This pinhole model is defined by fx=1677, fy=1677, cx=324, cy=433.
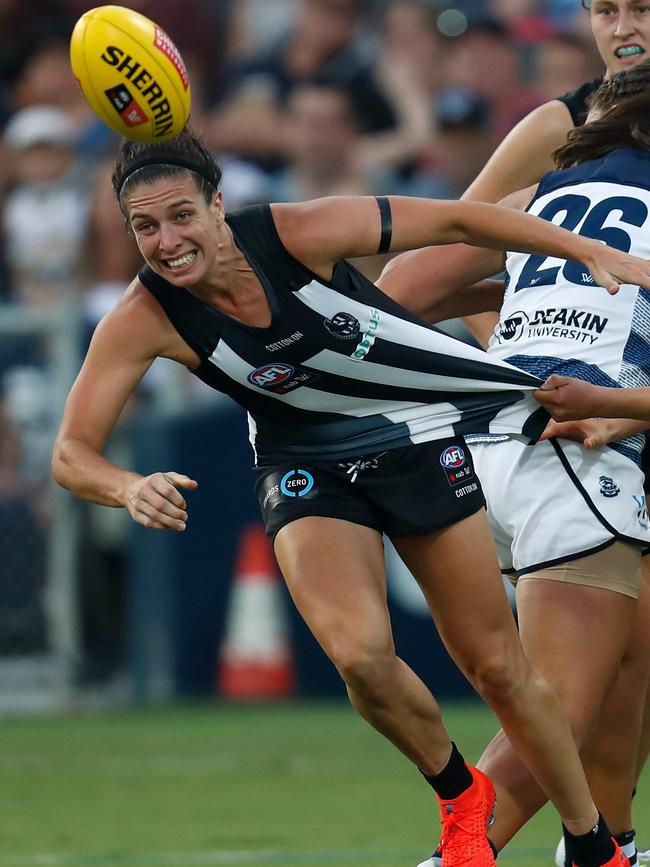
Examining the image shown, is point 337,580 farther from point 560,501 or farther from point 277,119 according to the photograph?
point 277,119

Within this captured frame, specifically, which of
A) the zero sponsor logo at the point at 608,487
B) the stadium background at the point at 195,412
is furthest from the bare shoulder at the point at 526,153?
the stadium background at the point at 195,412

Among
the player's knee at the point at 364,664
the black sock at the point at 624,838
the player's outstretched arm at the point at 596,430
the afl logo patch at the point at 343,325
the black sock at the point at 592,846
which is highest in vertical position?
the afl logo patch at the point at 343,325

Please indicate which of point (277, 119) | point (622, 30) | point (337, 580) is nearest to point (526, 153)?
point (622, 30)

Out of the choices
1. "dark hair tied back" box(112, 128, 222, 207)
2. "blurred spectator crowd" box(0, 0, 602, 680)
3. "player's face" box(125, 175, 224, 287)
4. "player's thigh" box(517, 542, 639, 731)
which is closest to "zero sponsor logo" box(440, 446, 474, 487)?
"player's thigh" box(517, 542, 639, 731)

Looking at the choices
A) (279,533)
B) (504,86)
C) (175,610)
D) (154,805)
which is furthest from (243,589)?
(279,533)

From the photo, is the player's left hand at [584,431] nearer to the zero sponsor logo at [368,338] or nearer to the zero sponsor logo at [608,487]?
the zero sponsor logo at [608,487]

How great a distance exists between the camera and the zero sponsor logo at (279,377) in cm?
458

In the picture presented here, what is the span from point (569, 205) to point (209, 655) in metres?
5.96

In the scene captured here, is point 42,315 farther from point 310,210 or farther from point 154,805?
point 310,210

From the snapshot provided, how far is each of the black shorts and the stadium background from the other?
2626 millimetres

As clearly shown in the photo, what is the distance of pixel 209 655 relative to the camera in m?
10.2

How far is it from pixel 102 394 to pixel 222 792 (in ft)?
10.9

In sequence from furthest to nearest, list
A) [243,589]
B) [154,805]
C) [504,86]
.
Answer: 1. [504,86]
2. [243,589]
3. [154,805]

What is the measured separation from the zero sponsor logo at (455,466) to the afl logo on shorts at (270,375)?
0.51 m
